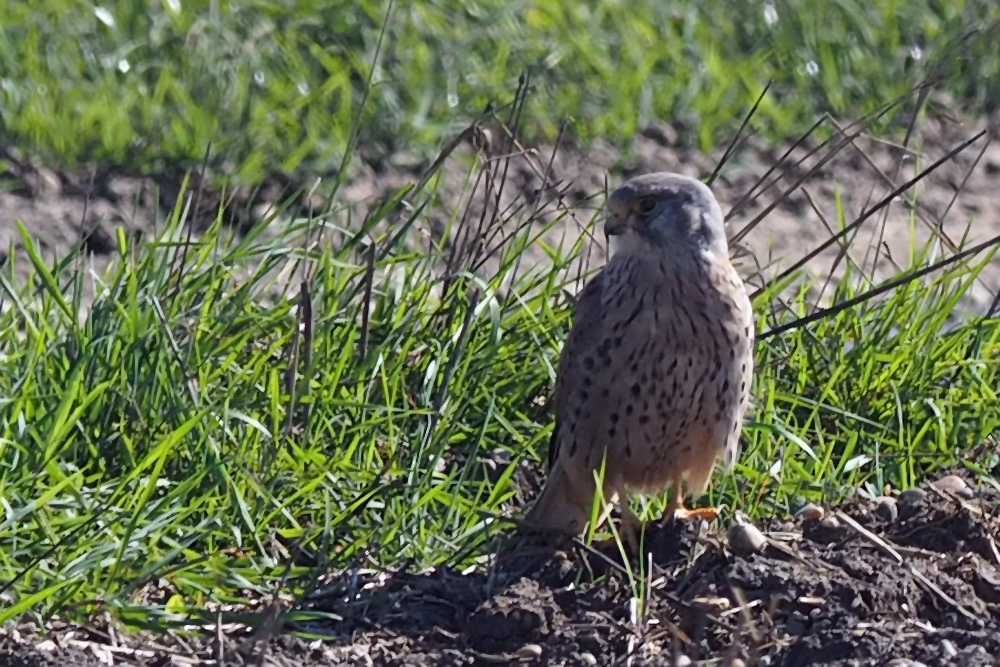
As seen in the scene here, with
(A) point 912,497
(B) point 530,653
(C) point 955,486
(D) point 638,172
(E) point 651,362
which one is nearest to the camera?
(B) point 530,653

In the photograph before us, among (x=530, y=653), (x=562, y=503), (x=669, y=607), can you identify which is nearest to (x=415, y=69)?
(x=562, y=503)

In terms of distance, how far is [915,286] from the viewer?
6.11 metres

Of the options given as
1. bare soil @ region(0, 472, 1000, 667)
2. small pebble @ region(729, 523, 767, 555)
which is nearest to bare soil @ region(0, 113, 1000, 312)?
bare soil @ region(0, 472, 1000, 667)

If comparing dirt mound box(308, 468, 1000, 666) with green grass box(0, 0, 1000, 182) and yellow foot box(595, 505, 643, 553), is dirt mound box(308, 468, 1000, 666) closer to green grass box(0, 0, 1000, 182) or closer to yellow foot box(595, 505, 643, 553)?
yellow foot box(595, 505, 643, 553)

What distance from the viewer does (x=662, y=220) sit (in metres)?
4.96

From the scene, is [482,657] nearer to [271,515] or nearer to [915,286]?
[271,515]

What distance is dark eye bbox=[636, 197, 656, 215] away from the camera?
4977 millimetres

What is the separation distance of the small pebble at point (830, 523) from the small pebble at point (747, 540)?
8.9 inches

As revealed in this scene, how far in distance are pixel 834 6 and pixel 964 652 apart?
5072 millimetres

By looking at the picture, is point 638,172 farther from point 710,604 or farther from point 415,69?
point 710,604

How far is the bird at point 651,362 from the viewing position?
16.0 feet

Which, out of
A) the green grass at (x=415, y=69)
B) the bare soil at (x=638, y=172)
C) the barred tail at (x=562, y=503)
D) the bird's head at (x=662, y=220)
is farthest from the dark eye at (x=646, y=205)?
the green grass at (x=415, y=69)

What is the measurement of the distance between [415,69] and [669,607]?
3.76 metres

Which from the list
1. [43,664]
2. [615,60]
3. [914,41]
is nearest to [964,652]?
[43,664]
